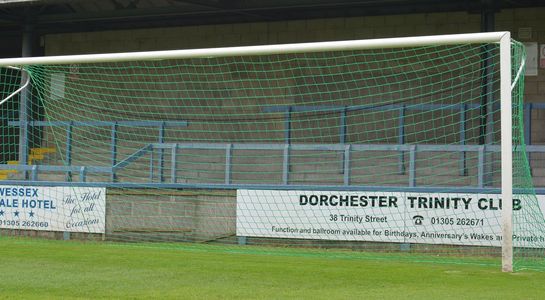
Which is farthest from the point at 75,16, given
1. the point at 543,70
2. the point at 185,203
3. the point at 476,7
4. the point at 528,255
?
the point at 528,255

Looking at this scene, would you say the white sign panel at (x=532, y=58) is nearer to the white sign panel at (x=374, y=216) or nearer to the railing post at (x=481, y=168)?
the railing post at (x=481, y=168)

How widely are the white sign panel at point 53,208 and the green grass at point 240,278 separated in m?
3.88

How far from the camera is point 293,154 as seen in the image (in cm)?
1733

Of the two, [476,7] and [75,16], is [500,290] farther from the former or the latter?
[75,16]

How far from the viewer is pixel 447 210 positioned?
1332 cm

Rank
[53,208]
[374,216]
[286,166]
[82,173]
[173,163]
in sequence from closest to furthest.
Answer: [374,216] < [286,166] < [53,208] < [173,163] < [82,173]

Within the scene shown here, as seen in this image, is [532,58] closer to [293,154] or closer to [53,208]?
[293,154]

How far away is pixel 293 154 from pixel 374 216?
3.79 metres

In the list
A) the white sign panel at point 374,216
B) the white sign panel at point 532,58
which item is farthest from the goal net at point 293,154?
the white sign panel at point 532,58

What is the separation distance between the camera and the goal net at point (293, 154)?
12789 mm

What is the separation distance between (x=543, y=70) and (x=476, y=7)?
1825 millimetres

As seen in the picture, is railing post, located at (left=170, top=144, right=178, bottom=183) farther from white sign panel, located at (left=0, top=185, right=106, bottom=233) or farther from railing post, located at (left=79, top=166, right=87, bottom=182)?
railing post, located at (left=79, top=166, right=87, bottom=182)

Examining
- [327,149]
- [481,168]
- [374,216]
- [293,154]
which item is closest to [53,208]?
[293,154]

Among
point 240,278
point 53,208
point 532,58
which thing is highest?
point 532,58
